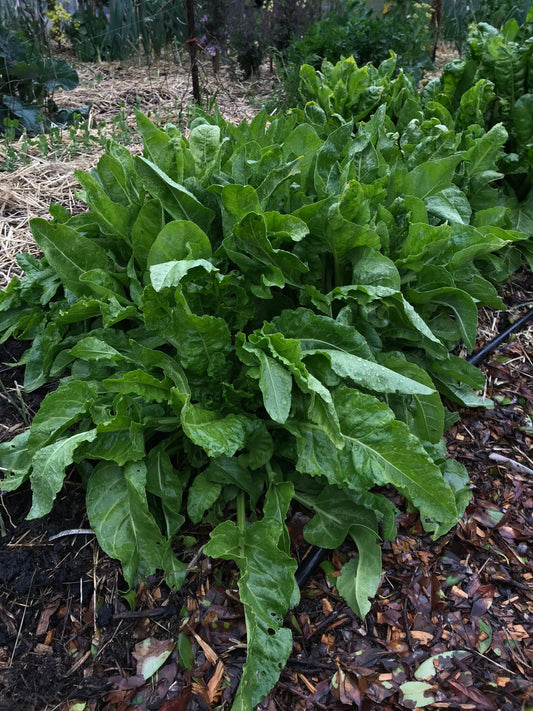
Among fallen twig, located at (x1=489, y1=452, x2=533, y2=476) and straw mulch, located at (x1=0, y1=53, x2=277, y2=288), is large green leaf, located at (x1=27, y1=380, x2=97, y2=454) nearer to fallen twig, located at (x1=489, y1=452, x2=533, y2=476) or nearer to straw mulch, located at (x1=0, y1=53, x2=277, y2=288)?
straw mulch, located at (x1=0, y1=53, x2=277, y2=288)

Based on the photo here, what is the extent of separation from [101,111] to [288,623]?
4.48m

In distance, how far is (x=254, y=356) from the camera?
1.74 metres

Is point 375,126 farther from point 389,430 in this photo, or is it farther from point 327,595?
point 327,595

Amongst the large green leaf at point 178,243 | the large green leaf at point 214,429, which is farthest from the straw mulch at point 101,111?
the large green leaf at point 214,429

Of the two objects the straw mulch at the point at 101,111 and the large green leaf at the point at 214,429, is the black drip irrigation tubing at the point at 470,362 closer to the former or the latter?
the large green leaf at the point at 214,429

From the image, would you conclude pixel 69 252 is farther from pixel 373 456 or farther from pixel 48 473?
pixel 373 456

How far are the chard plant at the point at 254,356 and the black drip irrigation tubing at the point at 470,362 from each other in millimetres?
75

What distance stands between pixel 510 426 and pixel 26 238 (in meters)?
2.54

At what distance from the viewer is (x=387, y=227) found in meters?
2.15

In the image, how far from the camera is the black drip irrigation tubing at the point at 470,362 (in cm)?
179

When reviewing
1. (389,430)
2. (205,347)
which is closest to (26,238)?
(205,347)

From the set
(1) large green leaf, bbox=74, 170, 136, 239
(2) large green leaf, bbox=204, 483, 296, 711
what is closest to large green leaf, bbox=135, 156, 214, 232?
(1) large green leaf, bbox=74, 170, 136, 239

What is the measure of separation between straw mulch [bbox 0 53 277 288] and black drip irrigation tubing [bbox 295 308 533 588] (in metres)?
1.93

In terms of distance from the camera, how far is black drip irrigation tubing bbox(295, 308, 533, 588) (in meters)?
1.79
